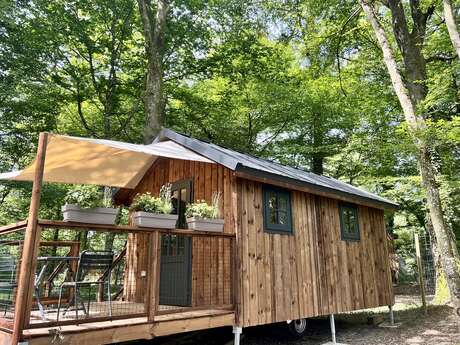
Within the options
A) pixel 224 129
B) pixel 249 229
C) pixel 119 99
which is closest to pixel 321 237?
pixel 249 229

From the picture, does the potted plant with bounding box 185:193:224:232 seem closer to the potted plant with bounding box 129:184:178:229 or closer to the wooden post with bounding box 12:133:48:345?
the potted plant with bounding box 129:184:178:229

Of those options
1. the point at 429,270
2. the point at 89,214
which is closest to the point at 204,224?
the point at 89,214

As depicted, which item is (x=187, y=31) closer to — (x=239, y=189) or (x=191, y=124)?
(x=191, y=124)

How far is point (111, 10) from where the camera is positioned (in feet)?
44.4

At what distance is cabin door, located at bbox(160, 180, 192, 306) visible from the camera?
633 centimetres

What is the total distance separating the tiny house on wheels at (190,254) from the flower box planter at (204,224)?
0.03m

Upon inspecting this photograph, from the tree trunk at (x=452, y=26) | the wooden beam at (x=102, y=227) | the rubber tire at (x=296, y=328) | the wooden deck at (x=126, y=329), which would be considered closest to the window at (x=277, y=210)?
the wooden beam at (x=102, y=227)

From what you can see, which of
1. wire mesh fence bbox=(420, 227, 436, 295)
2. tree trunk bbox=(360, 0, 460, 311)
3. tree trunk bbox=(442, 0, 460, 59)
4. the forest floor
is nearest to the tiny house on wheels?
the forest floor

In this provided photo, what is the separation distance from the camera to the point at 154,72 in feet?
36.7

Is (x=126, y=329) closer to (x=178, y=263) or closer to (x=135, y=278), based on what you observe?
(x=178, y=263)

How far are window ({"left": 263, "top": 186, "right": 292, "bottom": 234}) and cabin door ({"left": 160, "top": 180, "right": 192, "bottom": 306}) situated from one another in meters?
1.41

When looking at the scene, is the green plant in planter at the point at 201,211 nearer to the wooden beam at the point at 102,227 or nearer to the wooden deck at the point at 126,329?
the wooden beam at the point at 102,227

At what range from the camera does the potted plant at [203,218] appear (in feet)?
17.4

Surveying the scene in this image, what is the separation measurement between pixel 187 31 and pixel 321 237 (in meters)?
10.2
